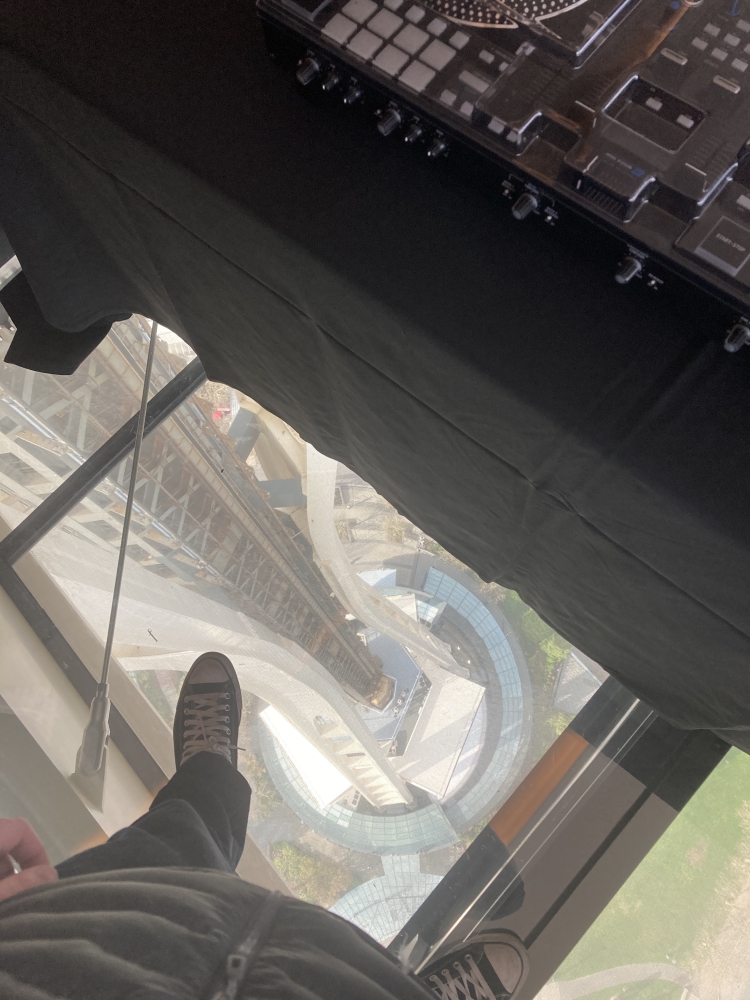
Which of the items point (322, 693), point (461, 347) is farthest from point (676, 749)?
point (461, 347)

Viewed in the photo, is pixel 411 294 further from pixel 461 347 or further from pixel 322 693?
pixel 322 693

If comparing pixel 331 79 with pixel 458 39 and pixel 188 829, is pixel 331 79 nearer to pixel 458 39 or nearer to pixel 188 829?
pixel 458 39

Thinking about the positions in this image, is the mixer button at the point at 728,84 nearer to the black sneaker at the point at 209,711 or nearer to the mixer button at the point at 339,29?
the mixer button at the point at 339,29

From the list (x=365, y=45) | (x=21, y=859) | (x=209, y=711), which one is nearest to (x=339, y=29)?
(x=365, y=45)

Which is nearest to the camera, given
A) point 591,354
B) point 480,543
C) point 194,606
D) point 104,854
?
point 591,354

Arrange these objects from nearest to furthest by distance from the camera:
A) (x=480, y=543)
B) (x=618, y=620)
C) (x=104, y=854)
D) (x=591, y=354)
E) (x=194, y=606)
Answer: (x=591, y=354), (x=618, y=620), (x=480, y=543), (x=104, y=854), (x=194, y=606)

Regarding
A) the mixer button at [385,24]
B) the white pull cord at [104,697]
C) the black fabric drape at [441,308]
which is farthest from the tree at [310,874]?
the mixer button at [385,24]
